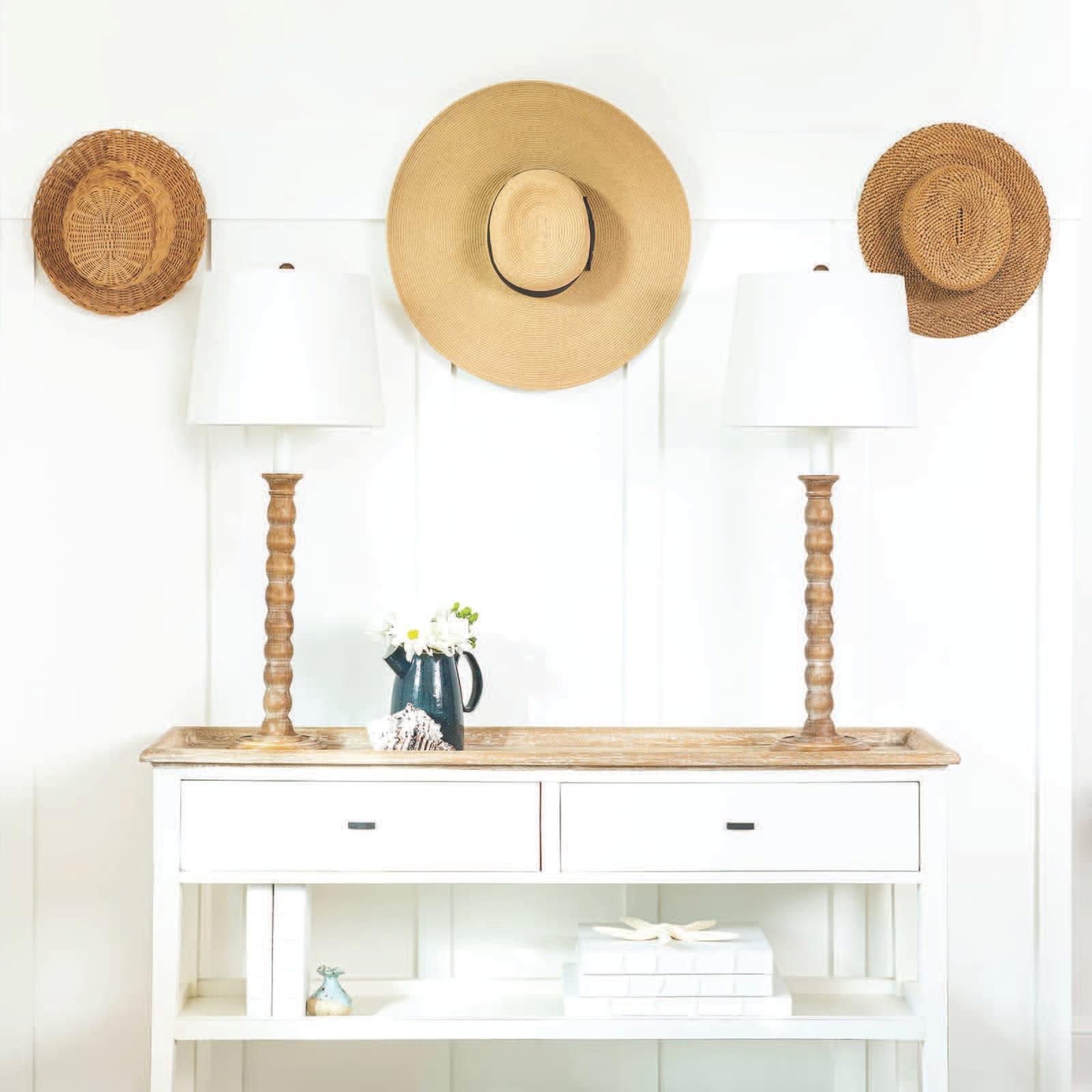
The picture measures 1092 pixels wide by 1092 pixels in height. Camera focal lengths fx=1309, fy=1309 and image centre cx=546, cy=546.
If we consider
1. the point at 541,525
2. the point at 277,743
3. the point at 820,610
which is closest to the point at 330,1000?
the point at 277,743

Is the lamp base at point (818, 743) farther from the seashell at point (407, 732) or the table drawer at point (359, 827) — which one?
the seashell at point (407, 732)

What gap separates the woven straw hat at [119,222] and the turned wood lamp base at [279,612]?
0.47 m

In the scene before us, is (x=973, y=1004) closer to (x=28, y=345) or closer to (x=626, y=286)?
(x=626, y=286)

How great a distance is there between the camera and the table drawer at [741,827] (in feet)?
6.98

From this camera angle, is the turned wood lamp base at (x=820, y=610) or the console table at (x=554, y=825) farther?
the turned wood lamp base at (x=820, y=610)

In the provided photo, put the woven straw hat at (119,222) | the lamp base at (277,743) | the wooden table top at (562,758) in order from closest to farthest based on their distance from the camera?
the wooden table top at (562,758), the lamp base at (277,743), the woven straw hat at (119,222)

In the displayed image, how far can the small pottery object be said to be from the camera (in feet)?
7.22

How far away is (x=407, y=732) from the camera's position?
86.2 inches

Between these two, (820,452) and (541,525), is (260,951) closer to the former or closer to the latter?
(541,525)

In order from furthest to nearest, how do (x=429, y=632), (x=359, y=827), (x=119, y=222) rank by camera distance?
1. (x=119, y=222)
2. (x=429, y=632)
3. (x=359, y=827)

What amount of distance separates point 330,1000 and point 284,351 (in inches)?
42.8

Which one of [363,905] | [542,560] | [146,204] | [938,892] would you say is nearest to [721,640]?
[542,560]

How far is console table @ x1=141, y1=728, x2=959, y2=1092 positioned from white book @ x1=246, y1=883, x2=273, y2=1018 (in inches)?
1.8

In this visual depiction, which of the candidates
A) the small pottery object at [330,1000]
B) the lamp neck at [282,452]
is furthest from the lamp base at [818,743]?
the lamp neck at [282,452]
